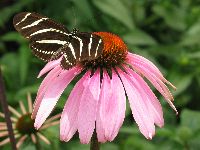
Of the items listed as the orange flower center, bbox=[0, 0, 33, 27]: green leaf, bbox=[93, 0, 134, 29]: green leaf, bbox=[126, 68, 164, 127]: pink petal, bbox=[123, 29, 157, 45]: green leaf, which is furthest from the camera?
bbox=[0, 0, 33, 27]: green leaf

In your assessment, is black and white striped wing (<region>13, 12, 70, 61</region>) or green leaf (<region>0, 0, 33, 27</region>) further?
green leaf (<region>0, 0, 33, 27</region>)

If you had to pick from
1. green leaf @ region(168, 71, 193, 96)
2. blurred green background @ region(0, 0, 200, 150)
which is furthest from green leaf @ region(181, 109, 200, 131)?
green leaf @ region(168, 71, 193, 96)

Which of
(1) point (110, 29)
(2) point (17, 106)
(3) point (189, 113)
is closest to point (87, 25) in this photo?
(1) point (110, 29)

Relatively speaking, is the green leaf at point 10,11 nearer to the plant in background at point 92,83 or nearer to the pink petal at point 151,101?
the plant in background at point 92,83

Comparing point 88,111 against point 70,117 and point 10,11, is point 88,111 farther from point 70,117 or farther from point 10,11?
point 10,11

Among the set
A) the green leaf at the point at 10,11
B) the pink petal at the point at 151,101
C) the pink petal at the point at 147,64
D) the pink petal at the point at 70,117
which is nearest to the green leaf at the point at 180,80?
the green leaf at the point at 10,11

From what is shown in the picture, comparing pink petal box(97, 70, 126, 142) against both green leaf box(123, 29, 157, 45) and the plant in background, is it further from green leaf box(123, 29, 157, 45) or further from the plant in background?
green leaf box(123, 29, 157, 45)

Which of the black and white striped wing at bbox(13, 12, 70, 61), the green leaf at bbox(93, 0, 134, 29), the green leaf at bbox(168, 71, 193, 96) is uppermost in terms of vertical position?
the black and white striped wing at bbox(13, 12, 70, 61)
